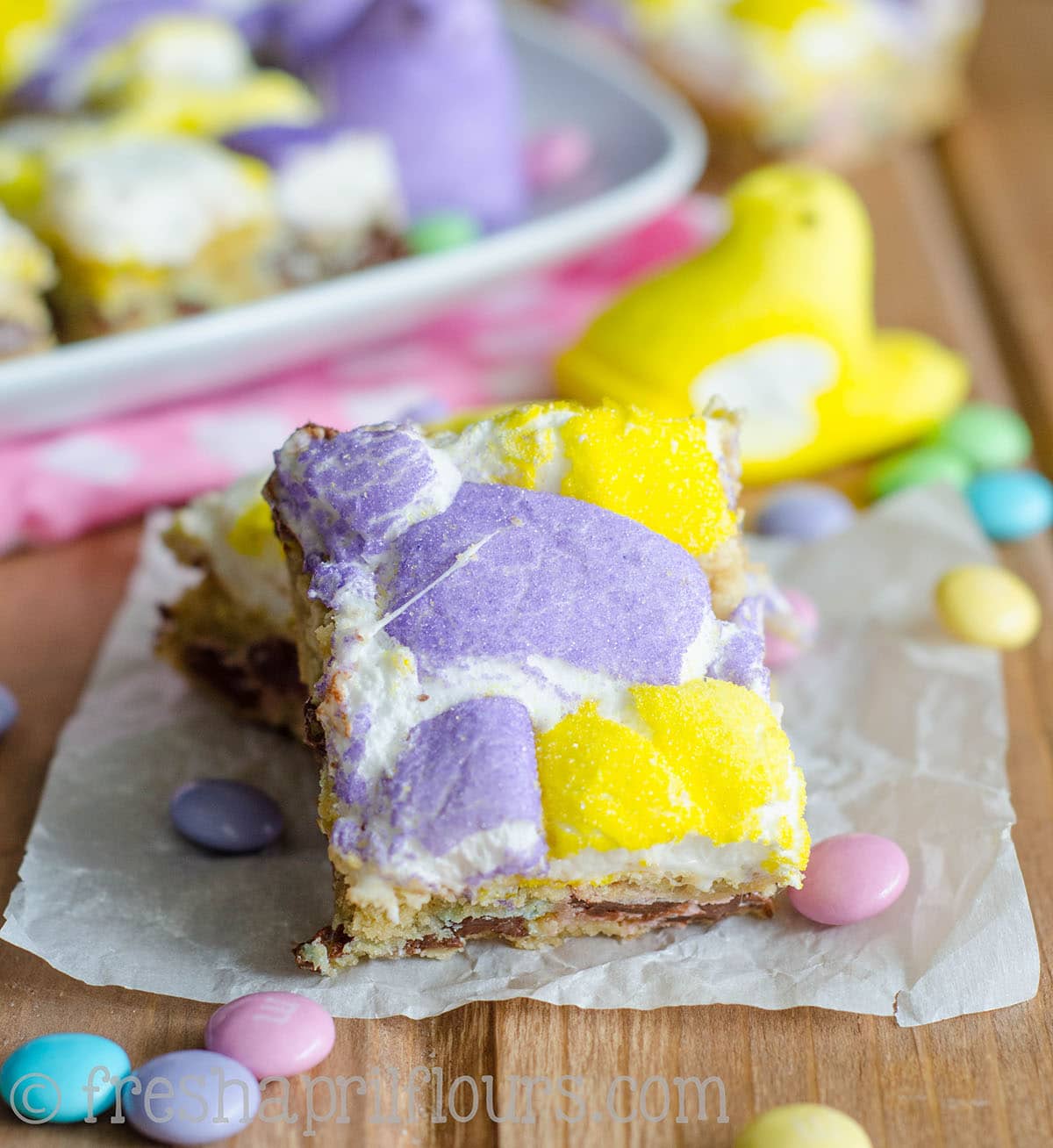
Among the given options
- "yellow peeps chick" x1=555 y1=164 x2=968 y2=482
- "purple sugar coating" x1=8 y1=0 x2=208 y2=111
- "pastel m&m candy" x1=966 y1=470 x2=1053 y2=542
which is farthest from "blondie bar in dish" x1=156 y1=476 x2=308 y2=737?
"purple sugar coating" x1=8 y1=0 x2=208 y2=111

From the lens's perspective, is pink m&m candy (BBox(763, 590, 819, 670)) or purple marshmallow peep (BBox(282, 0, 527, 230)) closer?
pink m&m candy (BBox(763, 590, 819, 670))

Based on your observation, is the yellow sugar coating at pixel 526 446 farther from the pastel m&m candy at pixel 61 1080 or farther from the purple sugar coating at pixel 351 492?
the pastel m&m candy at pixel 61 1080

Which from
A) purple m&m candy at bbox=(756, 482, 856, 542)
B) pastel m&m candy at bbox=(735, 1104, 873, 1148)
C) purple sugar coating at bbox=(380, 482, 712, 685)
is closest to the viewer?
pastel m&m candy at bbox=(735, 1104, 873, 1148)

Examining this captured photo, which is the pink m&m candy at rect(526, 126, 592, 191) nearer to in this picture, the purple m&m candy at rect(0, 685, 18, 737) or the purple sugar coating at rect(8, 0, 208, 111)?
the purple sugar coating at rect(8, 0, 208, 111)

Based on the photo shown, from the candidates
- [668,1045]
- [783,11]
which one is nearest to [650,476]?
[668,1045]

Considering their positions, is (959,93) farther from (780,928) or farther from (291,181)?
(780,928)

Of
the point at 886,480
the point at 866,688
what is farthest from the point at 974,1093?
the point at 886,480

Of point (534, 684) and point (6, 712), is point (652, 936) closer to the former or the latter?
point (534, 684)
